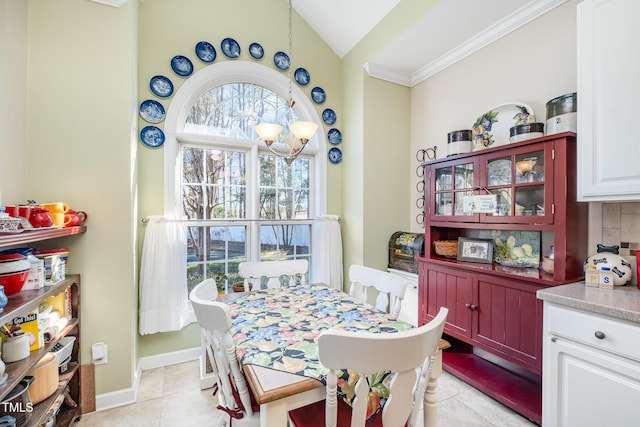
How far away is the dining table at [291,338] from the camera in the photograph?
0.96 metres

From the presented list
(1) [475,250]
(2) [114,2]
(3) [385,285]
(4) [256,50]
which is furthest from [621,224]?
(2) [114,2]

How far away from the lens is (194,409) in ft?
6.41

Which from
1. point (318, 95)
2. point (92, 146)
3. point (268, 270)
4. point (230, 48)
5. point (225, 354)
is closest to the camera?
point (225, 354)

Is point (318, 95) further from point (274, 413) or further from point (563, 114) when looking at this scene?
point (274, 413)

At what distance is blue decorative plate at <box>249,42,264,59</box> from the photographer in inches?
113

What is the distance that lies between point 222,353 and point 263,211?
1.99m

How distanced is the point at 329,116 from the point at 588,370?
2.90 metres

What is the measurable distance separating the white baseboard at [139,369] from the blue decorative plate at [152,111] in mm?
2053

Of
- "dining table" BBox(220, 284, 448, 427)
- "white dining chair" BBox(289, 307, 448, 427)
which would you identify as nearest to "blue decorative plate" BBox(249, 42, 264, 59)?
"dining table" BBox(220, 284, 448, 427)

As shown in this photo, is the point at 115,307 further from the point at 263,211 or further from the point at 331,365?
the point at 331,365

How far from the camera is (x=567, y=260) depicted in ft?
5.60

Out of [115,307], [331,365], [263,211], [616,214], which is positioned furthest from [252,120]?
[616,214]

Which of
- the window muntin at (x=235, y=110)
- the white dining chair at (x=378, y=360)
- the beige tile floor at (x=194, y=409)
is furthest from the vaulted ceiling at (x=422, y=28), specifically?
the beige tile floor at (x=194, y=409)

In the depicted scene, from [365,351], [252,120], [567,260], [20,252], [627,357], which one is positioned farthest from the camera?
[252,120]
